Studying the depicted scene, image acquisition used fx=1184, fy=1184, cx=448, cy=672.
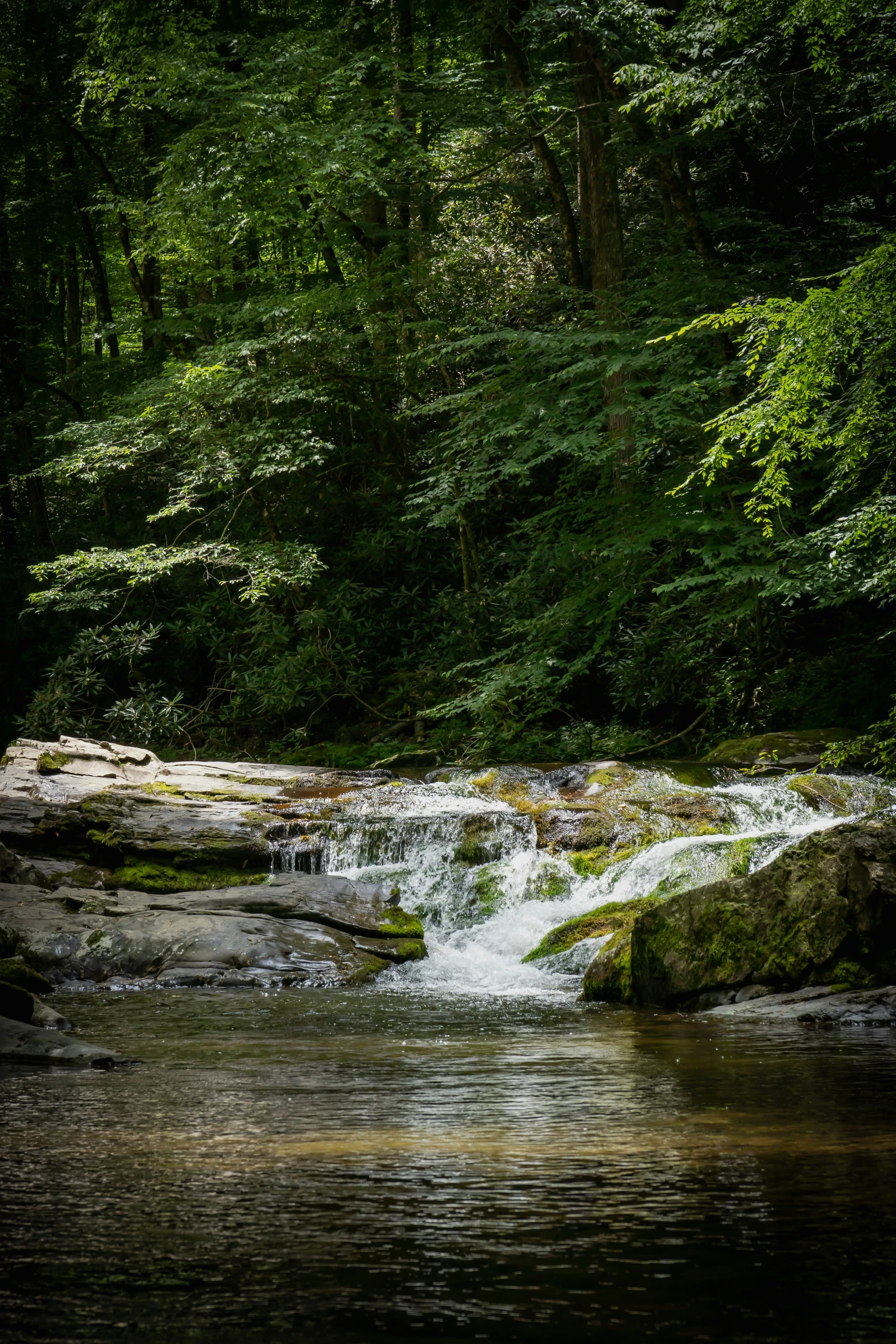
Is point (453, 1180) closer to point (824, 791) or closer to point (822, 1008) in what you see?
point (822, 1008)

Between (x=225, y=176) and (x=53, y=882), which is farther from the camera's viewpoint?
(x=225, y=176)

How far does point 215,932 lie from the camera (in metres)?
9.69

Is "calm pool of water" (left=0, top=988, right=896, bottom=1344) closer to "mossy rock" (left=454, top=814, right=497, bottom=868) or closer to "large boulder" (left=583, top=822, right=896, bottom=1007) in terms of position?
"large boulder" (left=583, top=822, right=896, bottom=1007)

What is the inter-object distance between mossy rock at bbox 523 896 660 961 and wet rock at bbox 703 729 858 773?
3.53 metres

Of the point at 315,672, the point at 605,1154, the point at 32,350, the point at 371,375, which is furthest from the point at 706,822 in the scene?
the point at 32,350

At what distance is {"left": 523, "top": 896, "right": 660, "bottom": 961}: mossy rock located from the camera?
9078 mm

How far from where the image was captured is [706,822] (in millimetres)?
10906

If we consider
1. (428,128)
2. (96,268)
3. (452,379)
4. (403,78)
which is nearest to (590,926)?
(403,78)

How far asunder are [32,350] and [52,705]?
9.18m

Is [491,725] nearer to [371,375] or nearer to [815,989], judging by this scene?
[371,375]

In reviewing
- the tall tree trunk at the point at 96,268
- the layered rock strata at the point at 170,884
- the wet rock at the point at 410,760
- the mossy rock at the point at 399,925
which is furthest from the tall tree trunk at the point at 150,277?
the mossy rock at the point at 399,925

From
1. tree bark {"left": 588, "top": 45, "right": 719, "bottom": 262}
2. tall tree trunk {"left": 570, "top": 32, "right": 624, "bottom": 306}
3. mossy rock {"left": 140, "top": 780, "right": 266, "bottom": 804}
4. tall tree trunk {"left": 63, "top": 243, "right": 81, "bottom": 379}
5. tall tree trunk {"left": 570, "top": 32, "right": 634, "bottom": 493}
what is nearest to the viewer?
mossy rock {"left": 140, "top": 780, "right": 266, "bottom": 804}

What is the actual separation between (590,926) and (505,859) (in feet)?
6.25

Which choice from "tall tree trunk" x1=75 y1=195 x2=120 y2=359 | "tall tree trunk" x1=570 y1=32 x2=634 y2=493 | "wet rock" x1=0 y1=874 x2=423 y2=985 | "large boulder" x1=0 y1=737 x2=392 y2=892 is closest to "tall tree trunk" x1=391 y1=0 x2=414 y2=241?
"tall tree trunk" x1=570 y1=32 x2=634 y2=493
